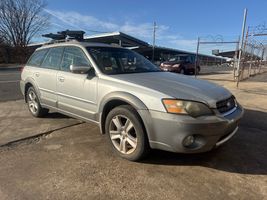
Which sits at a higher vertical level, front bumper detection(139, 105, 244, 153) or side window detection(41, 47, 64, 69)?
side window detection(41, 47, 64, 69)

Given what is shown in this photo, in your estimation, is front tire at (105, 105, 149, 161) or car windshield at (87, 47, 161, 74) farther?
car windshield at (87, 47, 161, 74)

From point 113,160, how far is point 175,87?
1.32 m

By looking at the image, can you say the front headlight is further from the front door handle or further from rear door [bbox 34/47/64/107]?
rear door [bbox 34/47/64/107]

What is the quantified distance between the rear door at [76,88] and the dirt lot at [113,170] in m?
0.53

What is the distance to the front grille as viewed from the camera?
3.22 m

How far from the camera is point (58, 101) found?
180 inches

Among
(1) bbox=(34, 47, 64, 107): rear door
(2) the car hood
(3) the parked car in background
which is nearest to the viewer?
(2) the car hood

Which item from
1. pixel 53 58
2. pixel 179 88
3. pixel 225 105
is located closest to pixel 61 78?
pixel 53 58

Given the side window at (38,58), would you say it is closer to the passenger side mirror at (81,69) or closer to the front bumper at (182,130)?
the passenger side mirror at (81,69)

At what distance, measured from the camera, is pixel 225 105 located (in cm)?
337

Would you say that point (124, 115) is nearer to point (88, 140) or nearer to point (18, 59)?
point (88, 140)

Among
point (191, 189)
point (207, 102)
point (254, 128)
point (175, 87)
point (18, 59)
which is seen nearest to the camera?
point (191, 189)

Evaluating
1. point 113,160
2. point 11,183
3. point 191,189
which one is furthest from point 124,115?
point 11,183

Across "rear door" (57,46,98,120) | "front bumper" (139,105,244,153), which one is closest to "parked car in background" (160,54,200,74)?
"rear door" (57,46,98,120)
